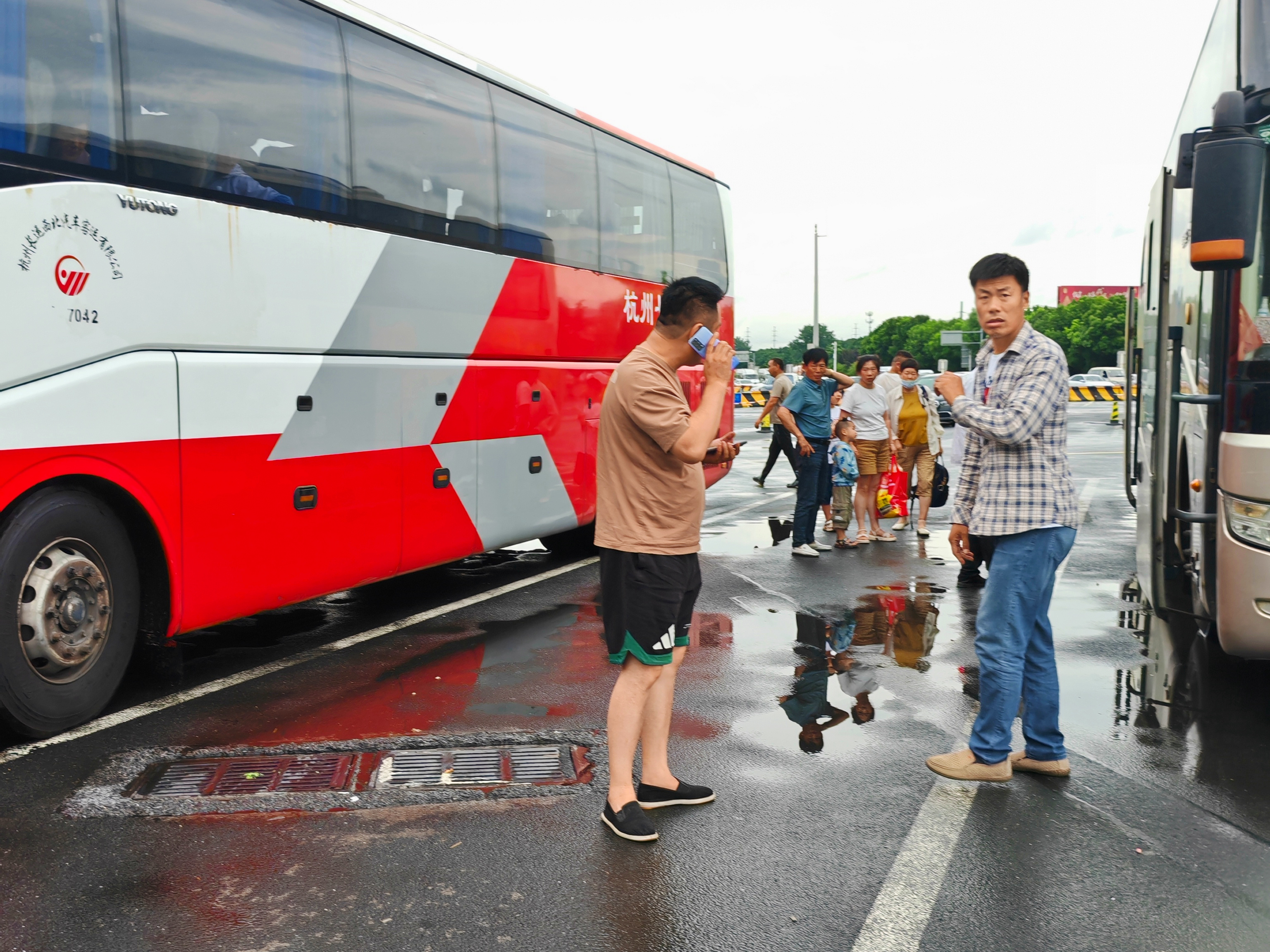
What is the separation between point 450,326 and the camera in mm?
7820

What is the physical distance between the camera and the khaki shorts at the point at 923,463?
11.9 metres

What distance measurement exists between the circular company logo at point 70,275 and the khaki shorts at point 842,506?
813 cm

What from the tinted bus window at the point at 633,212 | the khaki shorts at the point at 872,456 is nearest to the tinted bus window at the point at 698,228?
the tinted bus window at the point at 633,212

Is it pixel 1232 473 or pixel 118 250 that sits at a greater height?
pixel 118 250

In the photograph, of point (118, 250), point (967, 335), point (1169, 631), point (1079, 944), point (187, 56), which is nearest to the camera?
point (1079, 944)

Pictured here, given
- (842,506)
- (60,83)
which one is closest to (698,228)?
(842,506)

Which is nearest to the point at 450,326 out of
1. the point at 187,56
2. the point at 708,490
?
the point at 187,56

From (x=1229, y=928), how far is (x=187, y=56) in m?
5.67

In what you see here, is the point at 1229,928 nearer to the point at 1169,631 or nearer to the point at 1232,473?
the point at 1232,473

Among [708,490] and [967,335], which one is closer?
[708,490]

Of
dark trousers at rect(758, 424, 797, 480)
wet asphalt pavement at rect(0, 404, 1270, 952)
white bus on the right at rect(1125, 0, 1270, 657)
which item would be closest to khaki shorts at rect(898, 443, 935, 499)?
dark trousers at rect(758, 424, 797, 480)

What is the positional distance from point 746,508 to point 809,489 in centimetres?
426

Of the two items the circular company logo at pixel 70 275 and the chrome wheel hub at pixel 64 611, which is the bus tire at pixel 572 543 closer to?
the chrome wheel hub at pixel 64 611

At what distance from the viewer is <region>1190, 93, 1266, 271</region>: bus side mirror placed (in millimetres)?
4672
